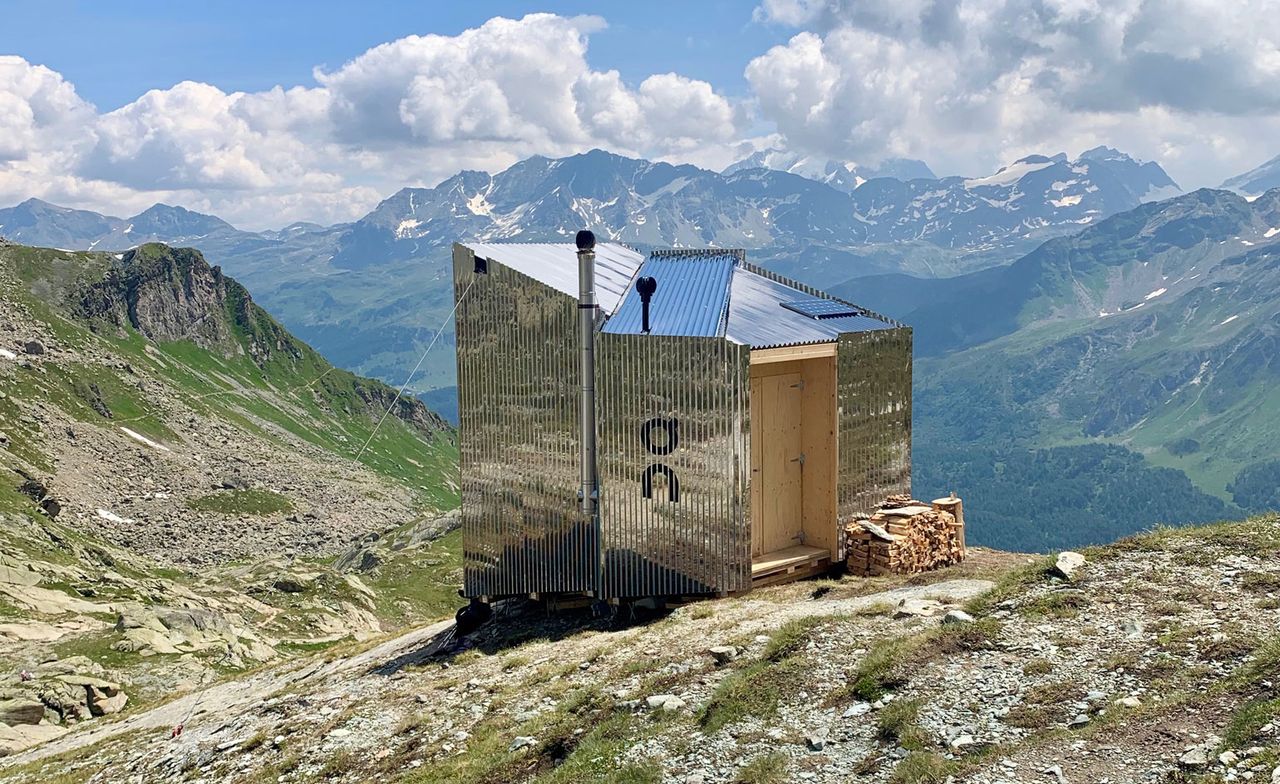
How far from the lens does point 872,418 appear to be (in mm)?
23578

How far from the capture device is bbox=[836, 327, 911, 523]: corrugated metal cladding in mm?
22922

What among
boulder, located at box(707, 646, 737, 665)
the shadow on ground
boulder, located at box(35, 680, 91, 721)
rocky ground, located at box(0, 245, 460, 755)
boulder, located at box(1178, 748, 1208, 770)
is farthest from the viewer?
rocky ground, located at box(0, 245, 460, 755)

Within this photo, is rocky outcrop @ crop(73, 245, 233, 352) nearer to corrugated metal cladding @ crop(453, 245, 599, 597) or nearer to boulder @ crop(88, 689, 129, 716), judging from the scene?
boulder @ crop(88, 689, 129, 716)

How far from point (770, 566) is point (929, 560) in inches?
161

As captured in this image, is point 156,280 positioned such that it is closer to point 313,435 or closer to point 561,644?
point 313,435

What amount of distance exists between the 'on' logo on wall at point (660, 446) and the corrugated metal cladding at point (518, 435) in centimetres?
183

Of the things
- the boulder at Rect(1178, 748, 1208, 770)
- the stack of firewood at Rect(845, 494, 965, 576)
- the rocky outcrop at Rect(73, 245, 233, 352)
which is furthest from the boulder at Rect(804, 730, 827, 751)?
the rocky outcrop at Rect(73, 245, 233, 352)

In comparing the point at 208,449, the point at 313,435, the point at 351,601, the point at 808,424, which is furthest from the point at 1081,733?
the point at 313,435

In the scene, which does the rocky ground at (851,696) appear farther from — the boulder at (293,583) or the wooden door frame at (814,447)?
the boulder at (293,583)

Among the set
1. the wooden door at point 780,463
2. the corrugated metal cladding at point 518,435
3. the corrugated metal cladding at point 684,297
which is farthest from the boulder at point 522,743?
the wooden door at point 780,463

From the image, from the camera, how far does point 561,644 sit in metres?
20.3

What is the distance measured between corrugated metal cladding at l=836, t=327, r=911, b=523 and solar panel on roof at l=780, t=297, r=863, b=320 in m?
1.16

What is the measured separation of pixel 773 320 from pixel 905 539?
591cm

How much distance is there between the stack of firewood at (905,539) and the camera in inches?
862
